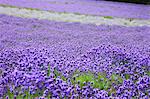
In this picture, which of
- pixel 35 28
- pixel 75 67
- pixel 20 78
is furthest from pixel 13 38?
pixel 20 78

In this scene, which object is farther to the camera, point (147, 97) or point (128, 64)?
point (128, 64)

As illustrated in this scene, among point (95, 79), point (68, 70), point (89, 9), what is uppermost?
point (68, 70)

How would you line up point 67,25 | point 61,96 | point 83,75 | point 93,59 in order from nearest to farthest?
point 61,96 → point 83,75 → point 93,59 → point 67,25

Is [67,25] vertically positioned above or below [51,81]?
below

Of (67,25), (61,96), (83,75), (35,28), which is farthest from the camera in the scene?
(67,25)

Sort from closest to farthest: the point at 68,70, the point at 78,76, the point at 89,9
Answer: the point at 68,70 → the point at 78,76 → the point at 89,9

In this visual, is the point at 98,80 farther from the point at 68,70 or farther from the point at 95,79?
the point at 68,70

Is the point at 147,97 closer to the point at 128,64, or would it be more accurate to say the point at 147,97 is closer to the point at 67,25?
the point at 128,64

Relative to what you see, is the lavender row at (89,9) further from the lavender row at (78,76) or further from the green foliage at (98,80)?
the green foliage at (98,80)

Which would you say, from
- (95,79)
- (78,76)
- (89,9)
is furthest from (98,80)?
(89,9)

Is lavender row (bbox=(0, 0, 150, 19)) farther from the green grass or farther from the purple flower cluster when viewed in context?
the green grass

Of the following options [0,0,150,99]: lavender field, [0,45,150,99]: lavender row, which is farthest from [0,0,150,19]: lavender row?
[0,45,150,99]: lavender row
